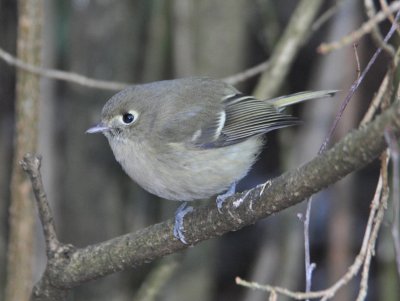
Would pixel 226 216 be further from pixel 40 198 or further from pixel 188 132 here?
pixel 188 132

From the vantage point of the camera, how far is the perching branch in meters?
2.15

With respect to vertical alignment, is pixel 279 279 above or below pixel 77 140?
below

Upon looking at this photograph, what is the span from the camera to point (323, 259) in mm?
6688

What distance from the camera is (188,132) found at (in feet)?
12.8

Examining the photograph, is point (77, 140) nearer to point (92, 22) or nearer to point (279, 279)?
point (92, 22)

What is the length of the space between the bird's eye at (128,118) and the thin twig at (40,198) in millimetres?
941

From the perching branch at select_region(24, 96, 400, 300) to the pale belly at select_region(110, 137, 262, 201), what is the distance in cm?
33

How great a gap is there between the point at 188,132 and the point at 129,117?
0.39m

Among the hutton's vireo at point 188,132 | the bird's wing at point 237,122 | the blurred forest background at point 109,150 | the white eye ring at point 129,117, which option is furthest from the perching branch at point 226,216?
the blurred forest background at point 109,150

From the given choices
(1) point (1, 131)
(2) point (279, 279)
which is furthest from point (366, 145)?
(1) point (1, 131)

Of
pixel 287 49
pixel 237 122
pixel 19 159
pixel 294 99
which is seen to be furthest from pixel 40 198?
pixel 287 49

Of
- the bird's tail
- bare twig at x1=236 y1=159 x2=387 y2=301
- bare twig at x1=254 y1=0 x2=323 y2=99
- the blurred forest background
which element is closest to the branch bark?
the blurred forest background

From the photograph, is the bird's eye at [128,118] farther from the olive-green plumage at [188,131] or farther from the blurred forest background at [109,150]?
the blurred forest background at [109,150]

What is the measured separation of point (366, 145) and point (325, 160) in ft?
0.64
